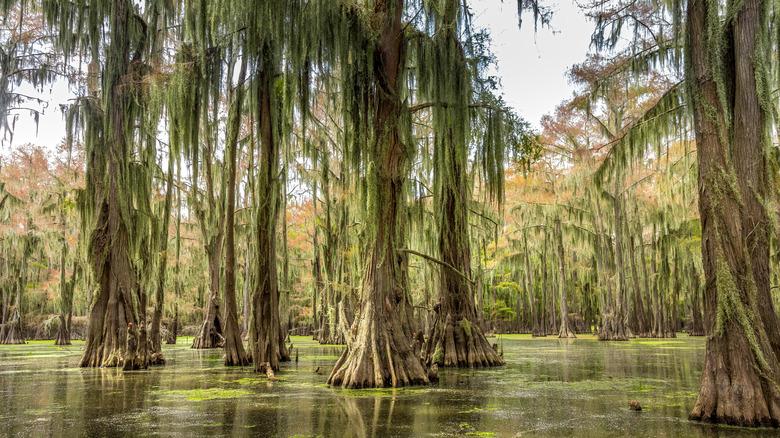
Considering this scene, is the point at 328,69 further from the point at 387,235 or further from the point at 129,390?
the point at 129,390

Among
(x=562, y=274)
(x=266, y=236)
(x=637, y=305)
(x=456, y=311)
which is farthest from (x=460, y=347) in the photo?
(x=637, y=305)

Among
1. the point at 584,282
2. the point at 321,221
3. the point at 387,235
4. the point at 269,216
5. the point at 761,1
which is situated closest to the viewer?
the point at 761,1

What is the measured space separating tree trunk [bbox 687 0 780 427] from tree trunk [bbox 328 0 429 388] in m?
4.68

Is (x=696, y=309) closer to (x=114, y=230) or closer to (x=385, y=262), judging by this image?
(x=385, y=262)

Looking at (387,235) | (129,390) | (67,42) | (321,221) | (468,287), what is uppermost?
(67,42)

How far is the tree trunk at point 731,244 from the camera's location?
19.6 ft

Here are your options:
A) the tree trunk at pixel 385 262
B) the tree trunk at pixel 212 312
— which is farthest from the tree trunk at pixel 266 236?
the tree trunk at pixel 212 312

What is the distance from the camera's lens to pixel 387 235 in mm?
10406

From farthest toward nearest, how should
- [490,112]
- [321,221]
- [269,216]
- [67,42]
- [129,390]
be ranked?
[321,221] < [67,42] < [269,216] < [490,112] < [129,390]

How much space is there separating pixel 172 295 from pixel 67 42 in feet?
59.4

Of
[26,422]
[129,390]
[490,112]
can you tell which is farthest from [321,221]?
[26,422]

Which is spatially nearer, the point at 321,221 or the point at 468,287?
the point at 468,287

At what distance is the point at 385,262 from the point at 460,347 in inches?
173

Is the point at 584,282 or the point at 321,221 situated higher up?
the point at 321,221
